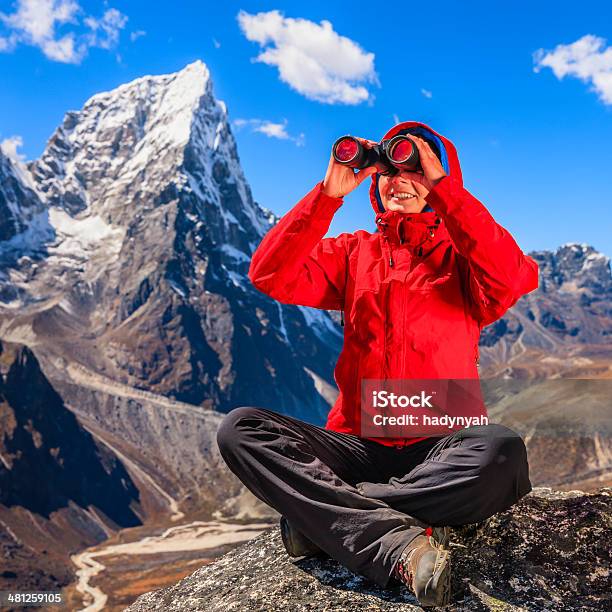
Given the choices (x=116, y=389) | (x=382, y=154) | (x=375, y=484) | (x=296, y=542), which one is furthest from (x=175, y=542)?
(x=382, y=154)

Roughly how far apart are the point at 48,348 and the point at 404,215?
665 feet

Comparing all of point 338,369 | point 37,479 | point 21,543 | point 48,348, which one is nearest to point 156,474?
point 37,479

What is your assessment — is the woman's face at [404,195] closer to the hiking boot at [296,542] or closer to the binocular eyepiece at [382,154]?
the binocular eyepiece at [382,154]

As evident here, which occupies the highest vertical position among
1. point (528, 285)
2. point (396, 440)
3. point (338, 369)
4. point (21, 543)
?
point (528, 285)

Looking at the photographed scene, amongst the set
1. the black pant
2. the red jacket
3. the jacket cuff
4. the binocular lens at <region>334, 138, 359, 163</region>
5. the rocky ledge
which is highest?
the binocular lens at <region>334, 138, 359, 163</region>

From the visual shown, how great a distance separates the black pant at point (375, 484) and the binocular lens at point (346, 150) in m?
2.08

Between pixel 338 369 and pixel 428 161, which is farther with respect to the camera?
pixel 338 369

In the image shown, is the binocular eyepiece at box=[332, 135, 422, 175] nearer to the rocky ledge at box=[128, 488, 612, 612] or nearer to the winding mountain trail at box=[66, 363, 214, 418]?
the rocky ledge at box=[128, 488, 612, 612]

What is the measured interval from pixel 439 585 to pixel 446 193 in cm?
268

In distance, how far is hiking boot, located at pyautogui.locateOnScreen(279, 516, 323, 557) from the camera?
17.1 feet

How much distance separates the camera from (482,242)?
4.80 meters

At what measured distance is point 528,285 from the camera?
16.8 feet

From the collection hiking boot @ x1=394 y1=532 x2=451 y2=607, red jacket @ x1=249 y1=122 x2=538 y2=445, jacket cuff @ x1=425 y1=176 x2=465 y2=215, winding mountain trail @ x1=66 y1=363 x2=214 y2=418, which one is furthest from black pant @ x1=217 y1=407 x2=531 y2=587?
winding mountain trail @ x1=66 y1=363 x2=214 y2=418

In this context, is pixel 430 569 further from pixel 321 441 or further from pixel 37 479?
pixel 37 479
